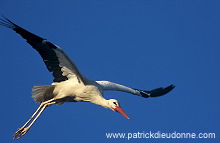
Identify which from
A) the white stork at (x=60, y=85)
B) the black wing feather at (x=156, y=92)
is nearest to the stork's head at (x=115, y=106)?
the white stork at (x=60, y=85)

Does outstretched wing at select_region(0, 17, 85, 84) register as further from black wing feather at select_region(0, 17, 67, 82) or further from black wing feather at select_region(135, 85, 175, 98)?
black wing feather at select_region(135, 85, 175, 98)

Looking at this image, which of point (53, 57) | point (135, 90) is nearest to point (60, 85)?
point (53, 57)

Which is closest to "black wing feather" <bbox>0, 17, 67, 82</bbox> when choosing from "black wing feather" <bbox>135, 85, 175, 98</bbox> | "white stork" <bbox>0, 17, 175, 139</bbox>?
"white stork" <bbox>0, 17, 175, 139</bbox>

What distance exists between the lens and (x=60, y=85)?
9977 millimetres

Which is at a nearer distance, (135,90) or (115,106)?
(115,106)

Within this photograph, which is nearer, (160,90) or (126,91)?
(126,91)

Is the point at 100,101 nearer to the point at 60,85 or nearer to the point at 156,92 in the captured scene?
the point at 60,85

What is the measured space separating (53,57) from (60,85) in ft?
2.60

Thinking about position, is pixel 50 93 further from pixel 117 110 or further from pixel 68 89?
pixel 117 110

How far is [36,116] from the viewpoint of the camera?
10289 millimetres

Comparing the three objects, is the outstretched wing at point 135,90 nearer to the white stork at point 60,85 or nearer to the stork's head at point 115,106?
the white stork at point 60,85

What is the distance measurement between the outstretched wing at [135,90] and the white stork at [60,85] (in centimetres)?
5

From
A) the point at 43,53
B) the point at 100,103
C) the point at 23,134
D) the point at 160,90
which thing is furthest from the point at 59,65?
the point at 160,90

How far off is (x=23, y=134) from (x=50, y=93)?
3.51 feet
